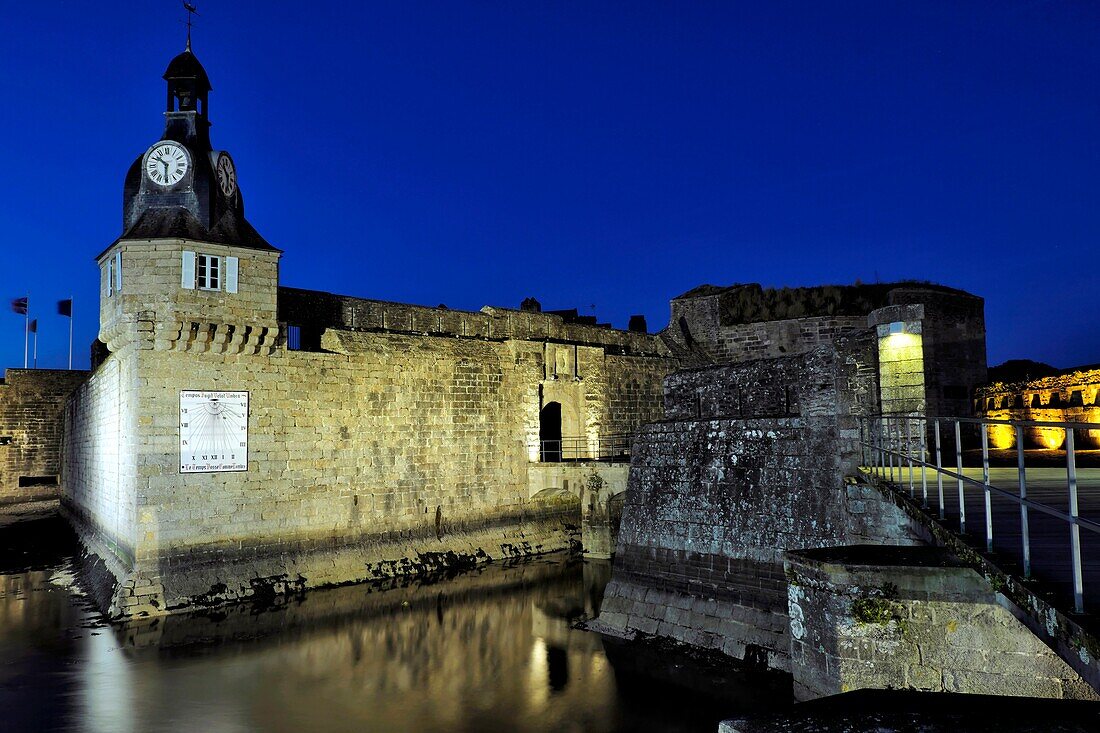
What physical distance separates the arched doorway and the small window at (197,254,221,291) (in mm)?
9138

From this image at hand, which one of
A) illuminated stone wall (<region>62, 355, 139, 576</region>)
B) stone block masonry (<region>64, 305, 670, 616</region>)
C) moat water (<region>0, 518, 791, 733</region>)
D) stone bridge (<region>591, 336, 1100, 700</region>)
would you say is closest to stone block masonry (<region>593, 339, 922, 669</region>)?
stone bridge (<region>591, 336, 1100, 700</region>)

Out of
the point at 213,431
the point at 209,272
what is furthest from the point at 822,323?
the point at 213,431

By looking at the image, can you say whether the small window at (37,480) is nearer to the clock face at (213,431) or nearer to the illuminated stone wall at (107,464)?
the illuminated stone wall at (107,464)

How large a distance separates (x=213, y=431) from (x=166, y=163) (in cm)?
521

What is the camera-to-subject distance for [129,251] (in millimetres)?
13672

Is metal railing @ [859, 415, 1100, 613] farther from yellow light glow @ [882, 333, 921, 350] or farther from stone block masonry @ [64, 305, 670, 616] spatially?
stone block masonry @ [64, 305, 670, 616]

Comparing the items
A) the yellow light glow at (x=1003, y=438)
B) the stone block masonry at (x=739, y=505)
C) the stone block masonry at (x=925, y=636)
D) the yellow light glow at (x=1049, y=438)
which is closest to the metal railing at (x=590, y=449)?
the stone block masonry at (x=739, y=505)

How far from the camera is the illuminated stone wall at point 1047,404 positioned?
62.7 ft

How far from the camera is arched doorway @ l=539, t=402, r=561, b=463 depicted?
20797mm

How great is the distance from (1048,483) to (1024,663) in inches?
76.5

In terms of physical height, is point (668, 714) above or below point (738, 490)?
below

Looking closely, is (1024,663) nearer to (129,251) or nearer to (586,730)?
(586,730)

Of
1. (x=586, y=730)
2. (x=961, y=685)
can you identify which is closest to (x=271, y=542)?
(x=586, y=730)

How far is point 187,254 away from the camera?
13.7 meters
